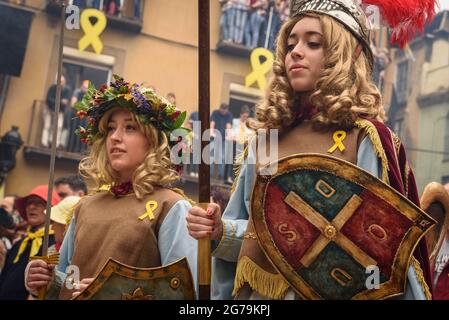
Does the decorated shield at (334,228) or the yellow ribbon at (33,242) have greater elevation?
the yellow ribbon at (33,242)

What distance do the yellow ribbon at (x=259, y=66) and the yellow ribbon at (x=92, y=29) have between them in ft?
9.43

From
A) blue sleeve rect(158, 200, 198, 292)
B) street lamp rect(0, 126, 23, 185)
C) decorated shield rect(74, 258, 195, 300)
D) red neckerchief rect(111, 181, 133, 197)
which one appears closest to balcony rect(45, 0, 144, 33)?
street lamp rect(0, 126, 23, 185)

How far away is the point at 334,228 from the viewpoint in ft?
9.75

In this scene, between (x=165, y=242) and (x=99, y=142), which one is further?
(x=99, y=142)

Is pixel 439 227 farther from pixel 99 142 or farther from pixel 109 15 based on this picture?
pixel 109 15

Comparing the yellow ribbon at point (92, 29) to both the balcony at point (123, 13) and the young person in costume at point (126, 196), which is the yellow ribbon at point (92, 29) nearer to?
the balcony at point (123, 13)

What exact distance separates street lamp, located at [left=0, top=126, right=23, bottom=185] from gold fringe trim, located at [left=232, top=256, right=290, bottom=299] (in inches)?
464

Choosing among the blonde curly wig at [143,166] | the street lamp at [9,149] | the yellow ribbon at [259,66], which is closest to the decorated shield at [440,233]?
the blonde curly wig at [143,166]

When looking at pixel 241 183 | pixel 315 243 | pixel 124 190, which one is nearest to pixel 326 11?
pixel 241 183

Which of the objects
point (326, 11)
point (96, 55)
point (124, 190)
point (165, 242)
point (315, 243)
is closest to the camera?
point (315, 243)

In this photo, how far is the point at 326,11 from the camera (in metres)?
3.52

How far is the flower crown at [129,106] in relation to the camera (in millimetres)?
4262

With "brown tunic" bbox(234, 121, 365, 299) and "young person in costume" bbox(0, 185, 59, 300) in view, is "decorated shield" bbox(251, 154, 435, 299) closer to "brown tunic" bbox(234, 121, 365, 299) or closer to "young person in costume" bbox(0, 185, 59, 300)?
"brown tunic" bbox(234, 121, 365, 299)
